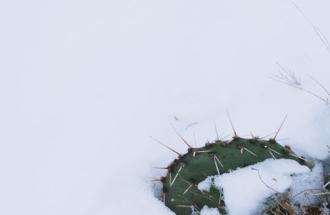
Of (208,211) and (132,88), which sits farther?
(132,88)

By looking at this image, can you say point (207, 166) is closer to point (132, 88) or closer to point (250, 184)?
point (250, 184)

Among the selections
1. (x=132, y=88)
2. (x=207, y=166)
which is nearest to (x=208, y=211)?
(x=207, y=166)

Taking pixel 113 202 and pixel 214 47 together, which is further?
pixel 214 47

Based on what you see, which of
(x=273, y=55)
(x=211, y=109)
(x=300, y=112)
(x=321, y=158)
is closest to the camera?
(x=321, y=158)

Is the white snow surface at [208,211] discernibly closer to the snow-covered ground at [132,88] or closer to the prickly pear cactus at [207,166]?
the prickly pear cactus at [207,166]

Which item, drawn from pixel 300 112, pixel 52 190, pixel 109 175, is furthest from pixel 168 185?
pixel 300 112

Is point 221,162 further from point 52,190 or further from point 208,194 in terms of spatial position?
point 52,190

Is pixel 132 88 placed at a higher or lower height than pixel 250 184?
higher
